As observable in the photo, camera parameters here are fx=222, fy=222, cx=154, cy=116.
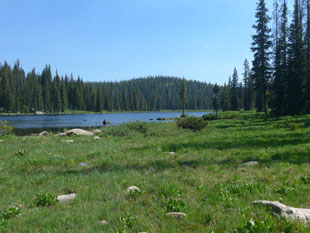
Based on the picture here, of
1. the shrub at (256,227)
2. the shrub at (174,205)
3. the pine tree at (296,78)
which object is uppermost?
the pine tree at (296,78)

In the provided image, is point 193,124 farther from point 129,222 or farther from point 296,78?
point 129,222

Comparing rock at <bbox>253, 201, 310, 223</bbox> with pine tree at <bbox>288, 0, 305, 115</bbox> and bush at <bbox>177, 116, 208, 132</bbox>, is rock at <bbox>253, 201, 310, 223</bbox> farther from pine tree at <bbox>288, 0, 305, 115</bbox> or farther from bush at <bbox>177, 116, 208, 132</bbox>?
pine tree at <bbox>288, 0, 305, 115</bbox>

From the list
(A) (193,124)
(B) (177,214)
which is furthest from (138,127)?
(B) (177,214)

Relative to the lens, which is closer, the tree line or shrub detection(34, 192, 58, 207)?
shrub detection(34, 192, 58, 207)

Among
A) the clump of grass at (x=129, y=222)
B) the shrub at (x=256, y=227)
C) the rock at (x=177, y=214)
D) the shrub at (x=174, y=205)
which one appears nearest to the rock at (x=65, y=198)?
the clump of grass at (x=129, y=222)

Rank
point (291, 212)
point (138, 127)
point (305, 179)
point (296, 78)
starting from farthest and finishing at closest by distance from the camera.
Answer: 1. point (296, 78)
2. point (138, 127)
3. point (305, 179)
4. point (291, 212)

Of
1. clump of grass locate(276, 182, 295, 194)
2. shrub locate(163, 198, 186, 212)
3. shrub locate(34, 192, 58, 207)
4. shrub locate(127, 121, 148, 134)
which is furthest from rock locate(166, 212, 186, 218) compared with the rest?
shrub locate(127, 121, 148, 134)

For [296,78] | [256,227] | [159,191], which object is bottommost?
[159,191]

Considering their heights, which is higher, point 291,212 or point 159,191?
point 291,212

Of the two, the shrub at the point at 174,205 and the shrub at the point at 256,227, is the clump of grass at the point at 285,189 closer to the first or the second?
the shrub at the point at 256,227

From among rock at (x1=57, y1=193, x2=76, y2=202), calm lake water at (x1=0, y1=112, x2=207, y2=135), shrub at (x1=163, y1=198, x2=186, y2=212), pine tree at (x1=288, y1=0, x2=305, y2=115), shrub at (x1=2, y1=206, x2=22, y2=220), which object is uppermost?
pine tree at (x1=288, y1=0, x2=305, y2=115)

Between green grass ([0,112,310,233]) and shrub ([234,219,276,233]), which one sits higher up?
shrub ([234,219,276,233])

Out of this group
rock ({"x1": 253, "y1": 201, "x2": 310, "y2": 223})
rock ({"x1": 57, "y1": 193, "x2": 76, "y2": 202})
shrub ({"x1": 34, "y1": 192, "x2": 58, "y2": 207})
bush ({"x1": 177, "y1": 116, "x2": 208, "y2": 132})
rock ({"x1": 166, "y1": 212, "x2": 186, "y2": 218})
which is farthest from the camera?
bush ({"x1": 177, "y1": 116, "x2": 208, "y2": 132})

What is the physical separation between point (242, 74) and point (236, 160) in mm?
96879
